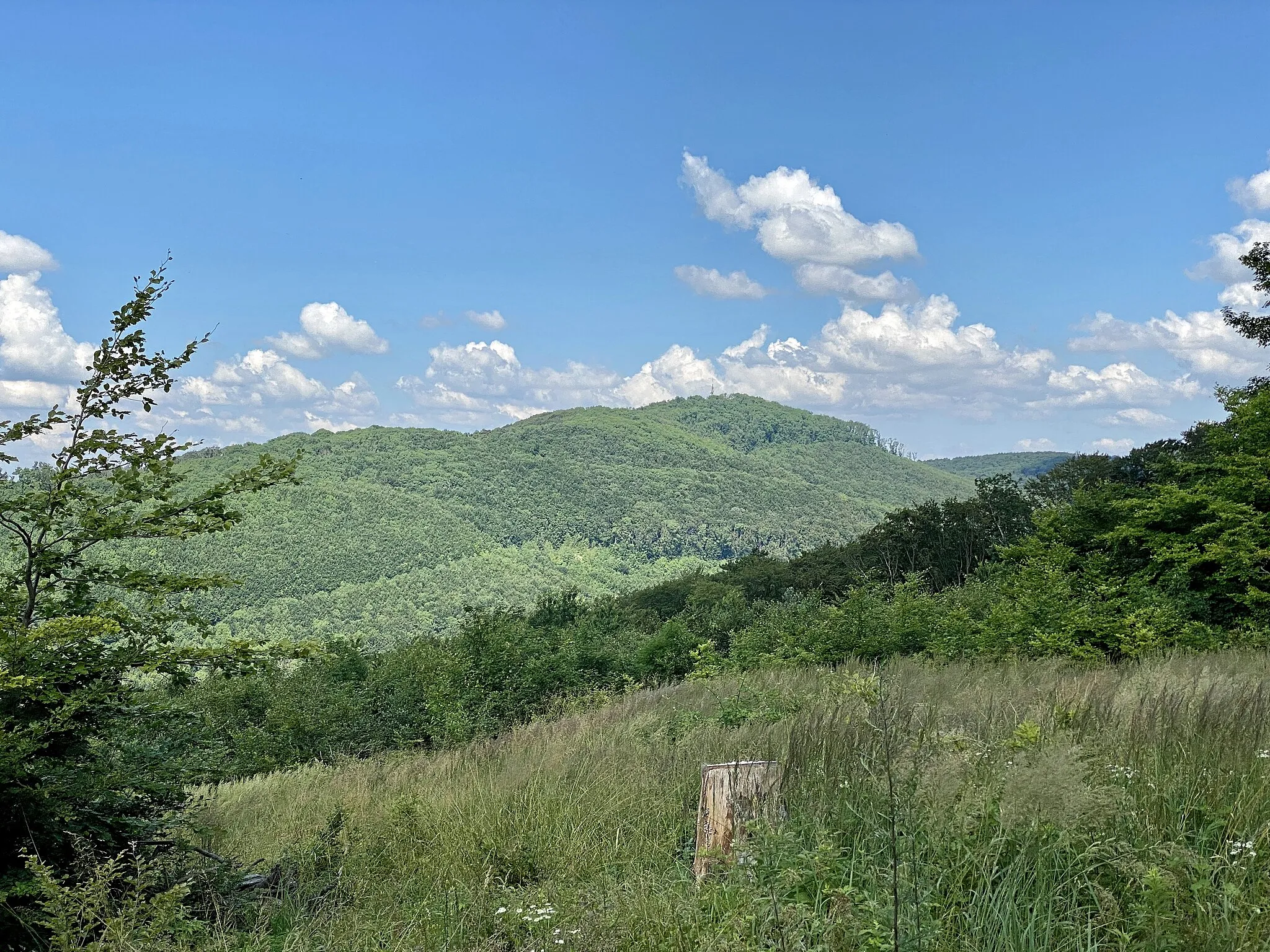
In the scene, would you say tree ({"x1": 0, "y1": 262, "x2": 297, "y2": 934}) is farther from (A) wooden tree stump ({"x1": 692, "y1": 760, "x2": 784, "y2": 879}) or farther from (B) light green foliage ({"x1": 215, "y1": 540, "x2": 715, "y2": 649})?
(B) light green foliage ({"x1": 215, "y1": 540, "x2": 715, "y2": 649})

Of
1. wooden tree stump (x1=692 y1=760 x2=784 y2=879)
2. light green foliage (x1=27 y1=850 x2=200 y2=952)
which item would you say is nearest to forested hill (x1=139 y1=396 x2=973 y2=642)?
light green foliage (x1=27 y1=850 x2=200 y2=952)

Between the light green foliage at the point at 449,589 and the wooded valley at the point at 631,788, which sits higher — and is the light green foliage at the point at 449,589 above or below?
below

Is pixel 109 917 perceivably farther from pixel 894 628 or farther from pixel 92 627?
pixel 894 628

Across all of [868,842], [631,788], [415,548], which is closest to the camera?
[868,842]

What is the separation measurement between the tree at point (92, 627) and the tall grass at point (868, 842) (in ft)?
2.17

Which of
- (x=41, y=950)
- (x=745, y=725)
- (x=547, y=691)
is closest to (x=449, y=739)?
(x=547, y=691)

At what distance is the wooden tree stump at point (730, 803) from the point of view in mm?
3484

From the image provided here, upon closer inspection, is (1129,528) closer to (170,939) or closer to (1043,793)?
(1043,793)

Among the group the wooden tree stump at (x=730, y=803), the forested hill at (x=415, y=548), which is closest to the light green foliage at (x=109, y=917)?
the wooden tree stump at (x=730, y=803)

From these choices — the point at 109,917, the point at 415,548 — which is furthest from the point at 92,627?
the point at 415,548

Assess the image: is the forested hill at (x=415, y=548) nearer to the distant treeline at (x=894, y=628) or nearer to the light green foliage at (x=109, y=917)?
the distant treeline at (x=894, y=628)

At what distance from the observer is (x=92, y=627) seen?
4.00 metres

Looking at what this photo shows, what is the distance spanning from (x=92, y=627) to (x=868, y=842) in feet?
12.5

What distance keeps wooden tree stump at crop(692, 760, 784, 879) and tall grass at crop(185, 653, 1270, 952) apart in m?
0.17
